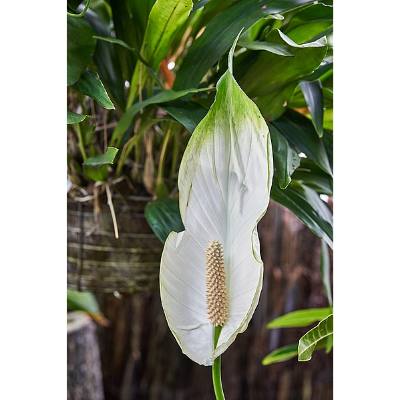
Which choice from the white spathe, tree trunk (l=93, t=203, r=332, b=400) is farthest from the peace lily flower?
tree trunk (l=93, t=203, r=332, b=400)

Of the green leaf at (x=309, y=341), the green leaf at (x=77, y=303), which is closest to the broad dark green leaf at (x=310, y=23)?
the green leaf at (x=309, y=341)

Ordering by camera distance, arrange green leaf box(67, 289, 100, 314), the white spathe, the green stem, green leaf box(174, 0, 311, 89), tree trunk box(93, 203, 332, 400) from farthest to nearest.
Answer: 1. tree trunk box(93, 203, 332, 400)
2. green leaf box(67, 289, 100, 314)
3. the green stem
4. green leaf box(174, 0, 311, 89)
5. the white spathe

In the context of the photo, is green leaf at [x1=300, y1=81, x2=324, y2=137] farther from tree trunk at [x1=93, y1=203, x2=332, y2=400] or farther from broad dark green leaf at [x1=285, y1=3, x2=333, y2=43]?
tree trunk at [x1=93, y1=203, x2=332, y2=400]

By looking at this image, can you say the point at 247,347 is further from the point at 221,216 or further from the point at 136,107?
the point at 221,216

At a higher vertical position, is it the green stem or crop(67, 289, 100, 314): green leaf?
the green stem

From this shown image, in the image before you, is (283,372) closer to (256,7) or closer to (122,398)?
(122,398)

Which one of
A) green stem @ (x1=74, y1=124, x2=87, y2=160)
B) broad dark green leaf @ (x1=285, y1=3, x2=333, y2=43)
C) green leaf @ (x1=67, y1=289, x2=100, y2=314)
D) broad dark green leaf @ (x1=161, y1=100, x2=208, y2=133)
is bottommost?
green leaf @ (x1=67, y1=289, x2=100, y2=314)
